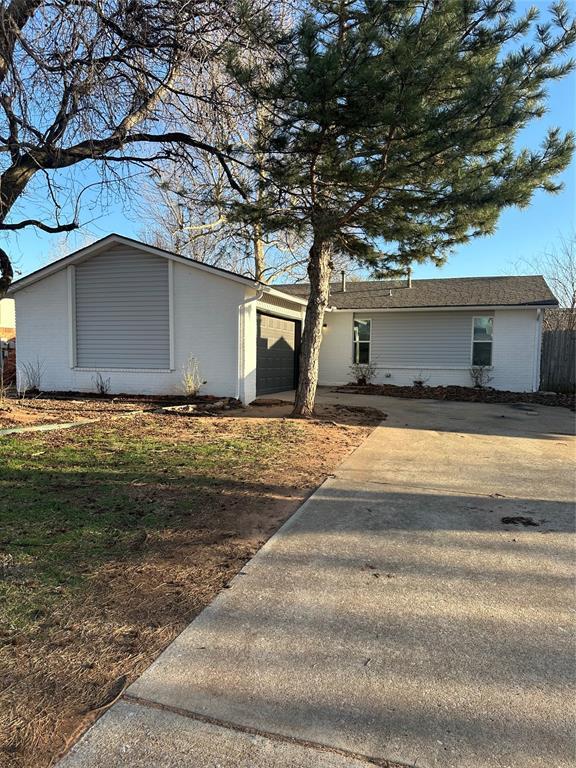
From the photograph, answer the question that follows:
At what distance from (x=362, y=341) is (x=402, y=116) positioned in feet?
39.6

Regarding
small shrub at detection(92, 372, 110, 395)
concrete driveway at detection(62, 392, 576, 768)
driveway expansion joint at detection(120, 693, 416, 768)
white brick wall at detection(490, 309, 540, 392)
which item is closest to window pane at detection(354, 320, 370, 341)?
white brick wall at detection(490, 309, 540, 392)

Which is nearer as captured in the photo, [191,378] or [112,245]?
[191,378]

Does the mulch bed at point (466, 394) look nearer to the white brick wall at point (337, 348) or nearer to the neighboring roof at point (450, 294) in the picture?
the white brick wall at point (337, 348)

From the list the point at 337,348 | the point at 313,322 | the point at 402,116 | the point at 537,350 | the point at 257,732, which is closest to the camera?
the point at 257,732

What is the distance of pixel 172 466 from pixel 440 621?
3899mm

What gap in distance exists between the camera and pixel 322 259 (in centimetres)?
989

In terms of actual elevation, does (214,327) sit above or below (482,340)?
above

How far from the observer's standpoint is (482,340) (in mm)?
16688

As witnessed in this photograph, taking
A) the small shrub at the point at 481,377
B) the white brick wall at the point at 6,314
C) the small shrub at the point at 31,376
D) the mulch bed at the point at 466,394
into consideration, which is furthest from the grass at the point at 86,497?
the white brick wall at the point at 6,314

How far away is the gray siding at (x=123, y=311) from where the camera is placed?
42.7ft

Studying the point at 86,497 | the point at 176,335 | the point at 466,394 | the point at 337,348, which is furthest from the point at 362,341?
the point at 86,497

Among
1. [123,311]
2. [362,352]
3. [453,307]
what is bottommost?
[362,352]

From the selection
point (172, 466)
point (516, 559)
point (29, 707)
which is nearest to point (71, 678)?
point (29, 707)

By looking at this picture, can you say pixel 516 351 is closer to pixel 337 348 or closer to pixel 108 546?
pixel 337 348
